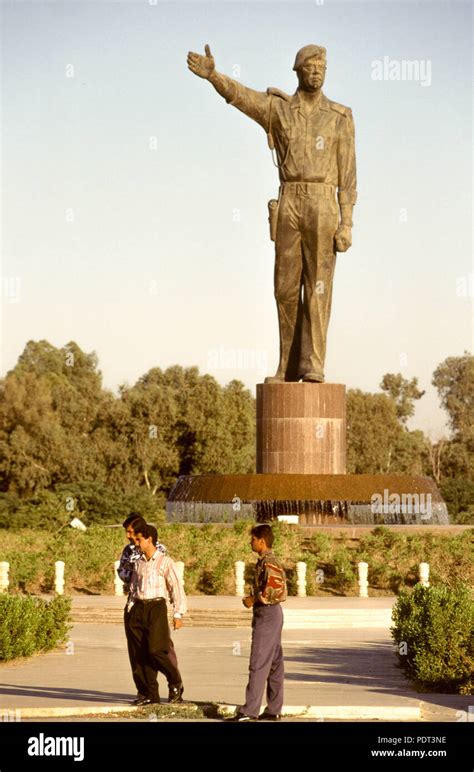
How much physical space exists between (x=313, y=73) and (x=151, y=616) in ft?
55.9

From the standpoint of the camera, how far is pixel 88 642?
18.1 m

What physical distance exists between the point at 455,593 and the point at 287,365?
47.0ft

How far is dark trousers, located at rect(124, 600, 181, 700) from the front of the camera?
477 inches

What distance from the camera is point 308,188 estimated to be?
2802cm

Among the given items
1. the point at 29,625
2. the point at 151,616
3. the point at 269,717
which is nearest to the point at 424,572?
the point at 29,625

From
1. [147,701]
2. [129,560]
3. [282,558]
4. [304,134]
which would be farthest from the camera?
[304,134]

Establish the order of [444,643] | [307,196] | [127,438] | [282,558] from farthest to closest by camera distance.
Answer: [127,438]
[307,196]
[282,558]
[444,643]

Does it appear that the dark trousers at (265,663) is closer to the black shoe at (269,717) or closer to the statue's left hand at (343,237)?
the black shoe at (269,717)

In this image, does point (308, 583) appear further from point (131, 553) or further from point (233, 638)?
point (131, 553)

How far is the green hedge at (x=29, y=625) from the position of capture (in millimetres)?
15898

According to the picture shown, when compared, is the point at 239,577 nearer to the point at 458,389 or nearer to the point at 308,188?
the point at 308,188

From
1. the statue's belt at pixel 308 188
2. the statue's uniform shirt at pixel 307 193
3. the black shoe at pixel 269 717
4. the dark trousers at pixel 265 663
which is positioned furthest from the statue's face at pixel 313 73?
the black shoe at pixel 269 717

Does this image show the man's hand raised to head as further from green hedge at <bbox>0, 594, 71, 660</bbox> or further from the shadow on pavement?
the shadow on pavement

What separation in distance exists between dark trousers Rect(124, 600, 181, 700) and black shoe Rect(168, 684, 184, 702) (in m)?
0.03
